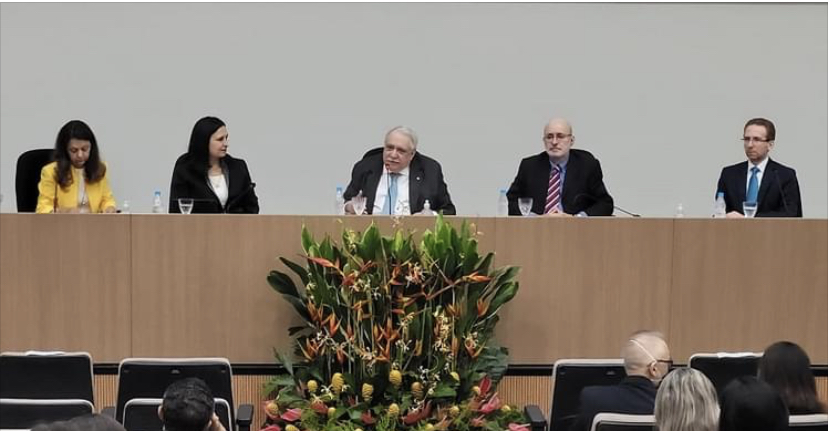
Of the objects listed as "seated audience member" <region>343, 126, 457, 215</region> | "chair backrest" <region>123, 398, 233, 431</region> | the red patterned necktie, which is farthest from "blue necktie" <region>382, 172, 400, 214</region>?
"chair backrest" <region>123, 398, 233, 431</region>

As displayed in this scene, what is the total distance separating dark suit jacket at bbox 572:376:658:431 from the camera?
3383 mm

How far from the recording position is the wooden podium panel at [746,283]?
4938mm

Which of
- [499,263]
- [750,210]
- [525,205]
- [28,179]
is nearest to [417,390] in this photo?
[499,263]

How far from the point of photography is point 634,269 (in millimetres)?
4914

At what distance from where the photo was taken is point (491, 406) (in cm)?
448

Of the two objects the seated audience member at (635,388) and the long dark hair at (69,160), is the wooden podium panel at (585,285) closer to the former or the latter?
the seated audience member at (635,388)

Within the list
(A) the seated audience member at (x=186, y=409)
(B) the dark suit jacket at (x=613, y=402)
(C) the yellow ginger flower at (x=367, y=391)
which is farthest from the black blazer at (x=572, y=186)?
(A) the seated audience member at (x=186, y=409)

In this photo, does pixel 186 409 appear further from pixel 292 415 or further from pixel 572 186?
pixel 572 186

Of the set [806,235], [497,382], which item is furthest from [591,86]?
[497,382]

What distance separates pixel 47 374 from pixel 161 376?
45 cm

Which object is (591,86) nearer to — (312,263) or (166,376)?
(312,263)

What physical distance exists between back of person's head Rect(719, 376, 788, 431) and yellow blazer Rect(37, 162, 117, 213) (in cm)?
350

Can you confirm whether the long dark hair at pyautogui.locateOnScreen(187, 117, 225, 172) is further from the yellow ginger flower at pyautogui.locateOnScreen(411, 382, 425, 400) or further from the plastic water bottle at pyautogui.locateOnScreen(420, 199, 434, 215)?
the yellow ginger flower at pyautogui.locateOnScreen(411, 382, 425, 400)

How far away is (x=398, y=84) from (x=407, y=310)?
2764 mm
